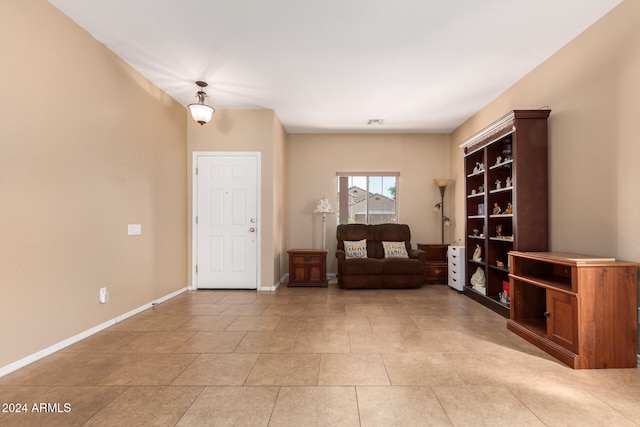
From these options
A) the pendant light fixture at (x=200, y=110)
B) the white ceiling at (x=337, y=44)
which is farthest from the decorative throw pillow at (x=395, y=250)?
the pendant light fixture at (x=200, y=110)

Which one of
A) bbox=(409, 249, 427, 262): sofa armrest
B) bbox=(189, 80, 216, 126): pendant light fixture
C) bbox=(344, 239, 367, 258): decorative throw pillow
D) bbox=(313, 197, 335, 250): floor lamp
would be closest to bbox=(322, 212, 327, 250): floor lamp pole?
bbox=(313, 197, 335, 250): floor lamp

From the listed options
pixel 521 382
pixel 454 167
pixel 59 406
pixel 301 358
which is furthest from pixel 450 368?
pixel 454 167

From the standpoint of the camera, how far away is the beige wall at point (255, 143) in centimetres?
522

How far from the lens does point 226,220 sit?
528 cm

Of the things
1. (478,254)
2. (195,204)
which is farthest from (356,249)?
(195,204)

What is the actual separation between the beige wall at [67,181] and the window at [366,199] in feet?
11.8

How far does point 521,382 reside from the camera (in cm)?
220

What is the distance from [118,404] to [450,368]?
7.42ft

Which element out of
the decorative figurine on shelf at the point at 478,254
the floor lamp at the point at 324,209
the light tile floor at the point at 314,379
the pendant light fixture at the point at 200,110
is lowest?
the light tile floor at the point at 314,379

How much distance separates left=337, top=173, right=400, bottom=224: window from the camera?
664 cm

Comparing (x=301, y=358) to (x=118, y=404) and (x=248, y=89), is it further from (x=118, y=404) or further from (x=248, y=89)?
(x=248, y=89)

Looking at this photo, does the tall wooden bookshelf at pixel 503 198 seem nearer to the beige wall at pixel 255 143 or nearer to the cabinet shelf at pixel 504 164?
the cabinet shelf at pixel 504 164

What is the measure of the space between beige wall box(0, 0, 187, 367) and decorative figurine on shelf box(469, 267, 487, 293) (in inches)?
178

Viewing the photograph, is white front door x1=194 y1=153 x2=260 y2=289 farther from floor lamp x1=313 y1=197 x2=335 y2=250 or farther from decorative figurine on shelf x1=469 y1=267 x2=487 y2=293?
decorative figurine on shelf x1=469 y1=267 x2=487 y2=293
